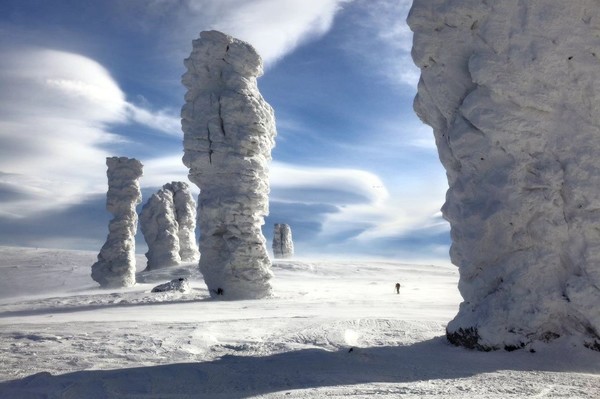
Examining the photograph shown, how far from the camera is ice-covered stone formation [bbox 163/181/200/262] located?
33.8m

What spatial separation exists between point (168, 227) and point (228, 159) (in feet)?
47.2

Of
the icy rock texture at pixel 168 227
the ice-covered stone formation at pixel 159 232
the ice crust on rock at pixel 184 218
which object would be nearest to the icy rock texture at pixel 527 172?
the ice-covered stone formation at pixel 159 232

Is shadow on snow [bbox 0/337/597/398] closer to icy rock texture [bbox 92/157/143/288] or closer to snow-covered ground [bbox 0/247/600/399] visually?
snow-covered ground [bbox 0/247/600/399]

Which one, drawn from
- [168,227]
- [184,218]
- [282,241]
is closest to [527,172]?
[168,227]

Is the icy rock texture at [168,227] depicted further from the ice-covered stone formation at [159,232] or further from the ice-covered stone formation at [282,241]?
the ice-covered stone formation at [282,241]

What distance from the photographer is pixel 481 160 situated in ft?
23.0

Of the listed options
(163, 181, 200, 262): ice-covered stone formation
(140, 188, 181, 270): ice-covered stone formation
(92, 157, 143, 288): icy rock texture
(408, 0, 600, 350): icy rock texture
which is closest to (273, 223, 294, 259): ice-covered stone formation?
(163, 181, 200, 262): ice-covered stone formation

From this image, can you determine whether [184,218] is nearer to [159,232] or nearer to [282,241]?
[159,232]

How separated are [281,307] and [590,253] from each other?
882cm

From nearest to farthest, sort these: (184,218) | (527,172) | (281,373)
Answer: (281,373) → (527,172) → (184,218)

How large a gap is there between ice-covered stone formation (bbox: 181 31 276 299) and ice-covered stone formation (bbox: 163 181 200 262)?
16.6m

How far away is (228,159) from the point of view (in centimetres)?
1709

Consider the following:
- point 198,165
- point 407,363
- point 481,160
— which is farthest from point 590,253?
point 198,165

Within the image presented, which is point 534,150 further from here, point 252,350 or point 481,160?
point 252,350
